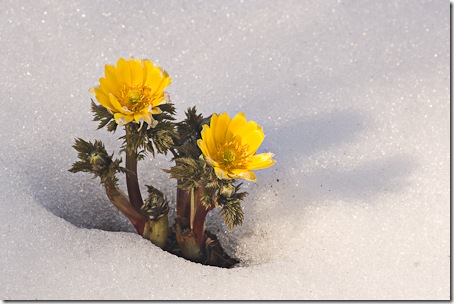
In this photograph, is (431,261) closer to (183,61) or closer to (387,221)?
(387,221)

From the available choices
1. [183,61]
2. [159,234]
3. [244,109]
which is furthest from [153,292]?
[183,61]

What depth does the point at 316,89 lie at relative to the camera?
1.62 meters

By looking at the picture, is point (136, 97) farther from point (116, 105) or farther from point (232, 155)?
point (232, 155)

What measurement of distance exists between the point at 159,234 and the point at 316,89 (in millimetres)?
556

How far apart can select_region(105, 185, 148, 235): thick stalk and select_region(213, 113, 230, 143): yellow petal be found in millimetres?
242

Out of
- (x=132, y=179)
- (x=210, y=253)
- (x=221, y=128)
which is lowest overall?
(x=210, y=253)

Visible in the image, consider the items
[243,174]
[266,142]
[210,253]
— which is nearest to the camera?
[243,174]

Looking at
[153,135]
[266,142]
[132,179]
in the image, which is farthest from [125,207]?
[266,142]

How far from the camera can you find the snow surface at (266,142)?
133cm

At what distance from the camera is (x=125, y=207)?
4.26 feet

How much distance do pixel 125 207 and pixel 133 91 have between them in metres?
0.27

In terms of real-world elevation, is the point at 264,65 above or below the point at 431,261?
above

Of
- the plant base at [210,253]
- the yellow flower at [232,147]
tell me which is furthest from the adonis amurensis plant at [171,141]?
the plant base at [210,253]

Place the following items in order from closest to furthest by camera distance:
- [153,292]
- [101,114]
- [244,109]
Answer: [101,114] → [153,292] → [244,109]
